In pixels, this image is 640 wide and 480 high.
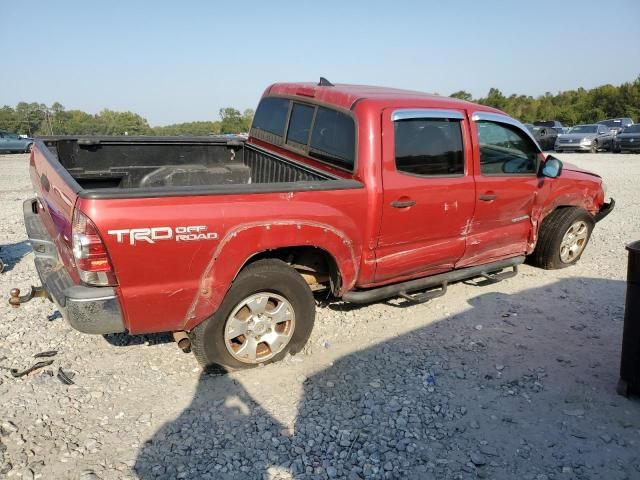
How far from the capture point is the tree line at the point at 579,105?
47.7 meters

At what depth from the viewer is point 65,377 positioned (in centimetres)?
331

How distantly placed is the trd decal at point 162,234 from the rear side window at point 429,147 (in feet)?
5.50

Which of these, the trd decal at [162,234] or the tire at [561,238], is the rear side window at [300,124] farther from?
the tire at [561,238]

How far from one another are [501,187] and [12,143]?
2709cm

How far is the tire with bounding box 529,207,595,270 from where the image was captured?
17.7 ft

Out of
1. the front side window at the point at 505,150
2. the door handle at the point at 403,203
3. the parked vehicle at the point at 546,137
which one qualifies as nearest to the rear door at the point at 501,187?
the front side window at the point at 505,150

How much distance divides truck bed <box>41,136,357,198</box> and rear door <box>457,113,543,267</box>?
1654 millimetres

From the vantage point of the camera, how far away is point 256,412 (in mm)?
3016

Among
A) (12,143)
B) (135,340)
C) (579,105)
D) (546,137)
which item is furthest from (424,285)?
(579,105)

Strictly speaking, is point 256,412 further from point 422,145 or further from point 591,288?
point 591,288

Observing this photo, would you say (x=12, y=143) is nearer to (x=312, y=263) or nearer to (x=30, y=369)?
(x=30, y=369)

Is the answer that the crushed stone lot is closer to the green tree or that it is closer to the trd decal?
the trd decal

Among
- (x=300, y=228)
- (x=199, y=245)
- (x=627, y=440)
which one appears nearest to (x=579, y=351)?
(x=627, y=440)

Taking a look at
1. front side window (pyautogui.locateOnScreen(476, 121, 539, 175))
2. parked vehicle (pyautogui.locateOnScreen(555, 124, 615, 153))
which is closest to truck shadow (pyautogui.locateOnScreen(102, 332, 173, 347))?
front side window (pyautogui.locateOnScreen(476, 121, 539, 175))
